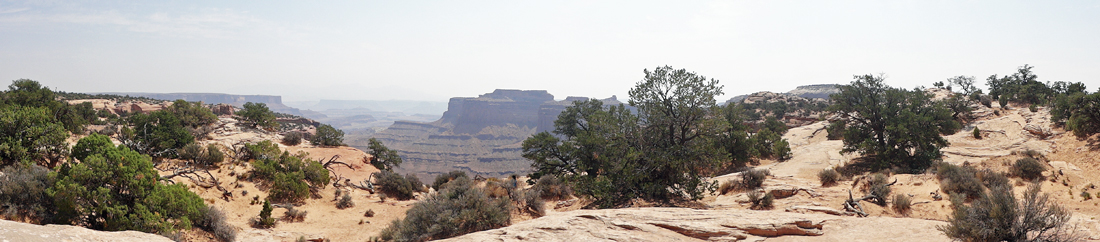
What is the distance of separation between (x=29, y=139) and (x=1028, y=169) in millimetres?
36173

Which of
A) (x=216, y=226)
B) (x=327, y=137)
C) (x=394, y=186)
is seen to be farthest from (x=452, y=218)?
(x=327, y=137)

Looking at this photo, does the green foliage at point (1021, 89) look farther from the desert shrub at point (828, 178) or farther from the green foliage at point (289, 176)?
the green foliage at point (289, 176)

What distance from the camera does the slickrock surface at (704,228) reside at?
7.94m

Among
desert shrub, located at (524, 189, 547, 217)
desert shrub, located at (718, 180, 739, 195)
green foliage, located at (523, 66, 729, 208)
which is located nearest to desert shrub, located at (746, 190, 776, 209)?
Result: green foliage, located at (523, 66, 729, 208)

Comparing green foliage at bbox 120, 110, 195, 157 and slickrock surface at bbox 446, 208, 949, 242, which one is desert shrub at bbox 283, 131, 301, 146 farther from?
slickrock surface at bbox 446, 208, 949, 242

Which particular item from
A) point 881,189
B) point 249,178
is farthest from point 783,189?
point 249,178

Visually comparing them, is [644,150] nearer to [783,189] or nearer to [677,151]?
[677,151]

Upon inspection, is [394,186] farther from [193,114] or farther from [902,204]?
[902,204]

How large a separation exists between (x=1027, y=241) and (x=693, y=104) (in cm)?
919

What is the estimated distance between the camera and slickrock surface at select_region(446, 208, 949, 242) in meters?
7.94

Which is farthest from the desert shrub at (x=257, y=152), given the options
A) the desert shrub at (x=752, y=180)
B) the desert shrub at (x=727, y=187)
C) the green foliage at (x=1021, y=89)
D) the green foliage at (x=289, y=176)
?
the green foliage at (x=1021, y=89)

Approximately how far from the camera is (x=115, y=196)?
1099 cm

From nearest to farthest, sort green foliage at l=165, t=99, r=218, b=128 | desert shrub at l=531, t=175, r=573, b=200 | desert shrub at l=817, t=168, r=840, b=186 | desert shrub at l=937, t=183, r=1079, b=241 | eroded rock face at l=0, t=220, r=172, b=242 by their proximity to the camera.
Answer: eroded rock face at l=0, t=220, r=172, b=242 → desert shrub at l=937, t=183, r=1079, b=241 → desert shrub at l=817, t=168, r=840, b=186 → desert shrub at l=531, t=175, r=573, b=200 → green foliage at l=165, t=99, r=218, b=128

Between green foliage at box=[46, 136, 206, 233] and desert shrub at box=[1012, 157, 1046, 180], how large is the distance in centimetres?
2858
